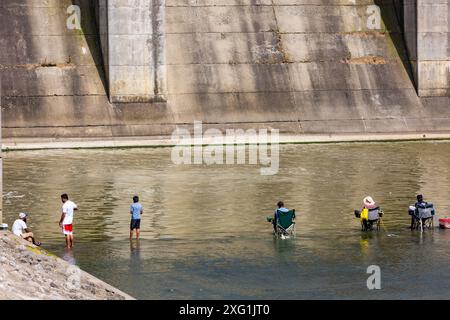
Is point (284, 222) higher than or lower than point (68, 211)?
lower

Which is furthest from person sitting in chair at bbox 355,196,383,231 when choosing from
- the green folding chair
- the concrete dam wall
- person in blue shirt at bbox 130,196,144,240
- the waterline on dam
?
the concrete dam wall

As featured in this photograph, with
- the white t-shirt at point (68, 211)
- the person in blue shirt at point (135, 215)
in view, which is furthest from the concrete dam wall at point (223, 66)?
the white t-shirt at point (68, 211)

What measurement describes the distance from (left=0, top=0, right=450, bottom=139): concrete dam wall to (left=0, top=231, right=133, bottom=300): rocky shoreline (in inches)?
949

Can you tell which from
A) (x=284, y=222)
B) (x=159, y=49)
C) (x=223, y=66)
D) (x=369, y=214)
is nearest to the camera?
(x=284, y=222)

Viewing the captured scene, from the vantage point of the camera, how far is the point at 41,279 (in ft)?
69.5

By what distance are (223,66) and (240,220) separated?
72.1ft

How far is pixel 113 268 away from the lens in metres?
24.4

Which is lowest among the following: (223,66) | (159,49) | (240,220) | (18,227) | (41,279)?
(41,279)

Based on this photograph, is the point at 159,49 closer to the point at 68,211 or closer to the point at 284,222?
the point at 284,222

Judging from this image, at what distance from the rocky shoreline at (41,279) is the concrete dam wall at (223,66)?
79.1 feet

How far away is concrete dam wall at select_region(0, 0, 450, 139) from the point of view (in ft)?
160

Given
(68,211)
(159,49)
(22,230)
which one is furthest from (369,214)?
(159,49)

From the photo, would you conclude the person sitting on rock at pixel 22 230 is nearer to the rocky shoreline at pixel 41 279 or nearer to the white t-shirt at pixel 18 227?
the white t-shirt at pixel 18 227

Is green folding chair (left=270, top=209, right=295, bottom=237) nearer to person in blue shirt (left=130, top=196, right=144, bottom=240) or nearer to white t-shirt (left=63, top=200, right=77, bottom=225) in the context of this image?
person in blue shirt (left=130, top=196, right=144, bottom=240)
